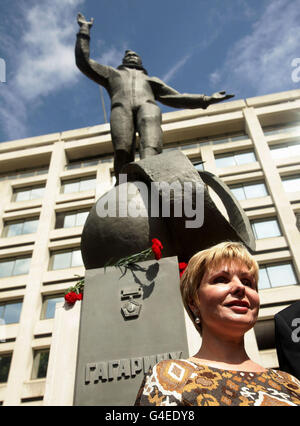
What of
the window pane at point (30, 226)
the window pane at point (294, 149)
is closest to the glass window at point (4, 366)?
the window pane at point (30, 226)

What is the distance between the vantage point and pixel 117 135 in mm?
4934

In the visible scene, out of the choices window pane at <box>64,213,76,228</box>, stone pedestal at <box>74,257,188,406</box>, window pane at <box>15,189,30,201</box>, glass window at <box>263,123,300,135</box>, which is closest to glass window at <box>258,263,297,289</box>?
glass window at <box>263,123,300,135</box>

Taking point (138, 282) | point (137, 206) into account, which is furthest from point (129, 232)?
point (138, 282)

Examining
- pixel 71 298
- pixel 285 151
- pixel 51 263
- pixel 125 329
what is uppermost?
pixel 285 151

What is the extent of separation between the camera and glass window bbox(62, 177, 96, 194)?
30.2m

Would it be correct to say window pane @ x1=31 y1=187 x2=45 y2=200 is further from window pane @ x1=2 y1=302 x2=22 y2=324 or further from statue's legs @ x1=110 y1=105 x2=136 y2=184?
statue's legs @ x1=110 y1=105 x2=136 y2=184

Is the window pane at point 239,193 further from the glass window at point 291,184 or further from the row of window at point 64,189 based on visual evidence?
the row of window at point 64,189

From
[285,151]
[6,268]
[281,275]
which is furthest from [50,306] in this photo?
[285,151]

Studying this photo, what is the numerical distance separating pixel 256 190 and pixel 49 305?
17578 mm

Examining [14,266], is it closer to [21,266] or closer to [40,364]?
[21,266]

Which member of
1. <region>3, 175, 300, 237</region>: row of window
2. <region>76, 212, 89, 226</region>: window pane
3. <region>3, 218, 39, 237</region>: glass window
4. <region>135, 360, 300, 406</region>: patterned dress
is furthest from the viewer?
<region>3, 218, 39, 237</region>: glass window

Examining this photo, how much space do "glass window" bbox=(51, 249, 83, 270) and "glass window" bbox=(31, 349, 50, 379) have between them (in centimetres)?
612

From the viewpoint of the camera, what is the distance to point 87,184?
30.4 m

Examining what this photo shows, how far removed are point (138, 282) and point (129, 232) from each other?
527 millimetres
